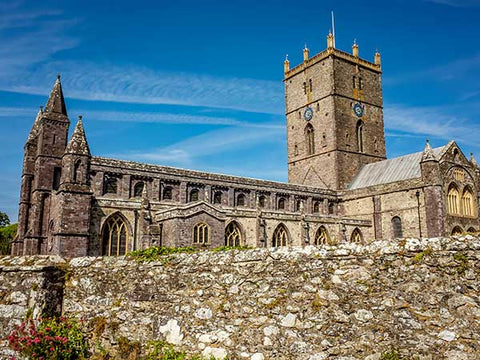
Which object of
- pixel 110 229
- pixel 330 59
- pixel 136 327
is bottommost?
pixel 136 327

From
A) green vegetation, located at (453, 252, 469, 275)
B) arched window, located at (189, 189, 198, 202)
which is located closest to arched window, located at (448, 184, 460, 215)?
arched window, located at (189, 189, 198, 202)

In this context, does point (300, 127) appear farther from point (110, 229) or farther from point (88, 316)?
point (88, 316)

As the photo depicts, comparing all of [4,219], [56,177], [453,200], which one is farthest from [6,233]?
[453,200]

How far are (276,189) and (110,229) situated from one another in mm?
19950

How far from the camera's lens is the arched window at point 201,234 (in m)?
32.6

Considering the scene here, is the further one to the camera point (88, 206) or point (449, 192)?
point (449, 192)

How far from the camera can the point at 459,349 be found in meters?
5.77

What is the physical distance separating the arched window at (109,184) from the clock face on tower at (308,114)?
1176 inches

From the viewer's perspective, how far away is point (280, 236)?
136ft

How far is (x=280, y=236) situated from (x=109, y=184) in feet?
52.1

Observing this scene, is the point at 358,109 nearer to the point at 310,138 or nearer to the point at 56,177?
the point at 310,138

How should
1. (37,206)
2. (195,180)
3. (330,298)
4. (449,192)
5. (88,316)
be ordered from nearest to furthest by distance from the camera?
1. (330,298)
2. (88,316)
3. (37,206)
4. (195,180)
5. (449,192)

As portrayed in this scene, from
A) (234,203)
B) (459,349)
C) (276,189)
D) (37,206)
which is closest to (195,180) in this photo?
(234,203)

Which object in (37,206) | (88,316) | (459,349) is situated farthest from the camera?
(37,206)
